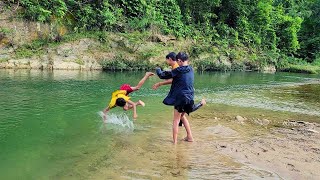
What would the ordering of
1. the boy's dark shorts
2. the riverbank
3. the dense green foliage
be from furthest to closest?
the dense green foliage, the boy's dark shorts, the riverbank

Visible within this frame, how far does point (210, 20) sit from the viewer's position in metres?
43.8

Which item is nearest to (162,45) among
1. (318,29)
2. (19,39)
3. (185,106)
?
(19,39)

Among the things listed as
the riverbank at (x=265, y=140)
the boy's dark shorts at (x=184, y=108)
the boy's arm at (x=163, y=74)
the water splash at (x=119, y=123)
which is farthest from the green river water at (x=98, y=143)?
the boy's arm at (x=163, y=74)

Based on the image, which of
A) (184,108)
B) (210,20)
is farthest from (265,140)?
(210,20)

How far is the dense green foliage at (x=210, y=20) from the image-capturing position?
32.5 m

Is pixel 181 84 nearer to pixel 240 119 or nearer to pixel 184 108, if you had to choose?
pixel 184 108

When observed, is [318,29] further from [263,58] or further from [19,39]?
[19,39]

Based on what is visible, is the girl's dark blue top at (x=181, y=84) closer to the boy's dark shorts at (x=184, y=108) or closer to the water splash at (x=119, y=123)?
the boy's dark shorts at (x=184, y=108)

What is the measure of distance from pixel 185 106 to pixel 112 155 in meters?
2.01

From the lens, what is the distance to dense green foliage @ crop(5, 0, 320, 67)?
A: 1278 inches

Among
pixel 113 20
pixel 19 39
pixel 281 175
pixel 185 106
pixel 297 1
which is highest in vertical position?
pixel 297 1

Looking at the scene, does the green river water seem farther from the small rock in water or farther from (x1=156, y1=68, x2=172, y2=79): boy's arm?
(x1=156, y1=68, x2=172, y2=79): boy's arm

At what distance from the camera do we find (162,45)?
115 feet

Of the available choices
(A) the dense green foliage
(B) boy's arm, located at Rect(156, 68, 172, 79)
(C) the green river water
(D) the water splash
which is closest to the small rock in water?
(C) the green river water
